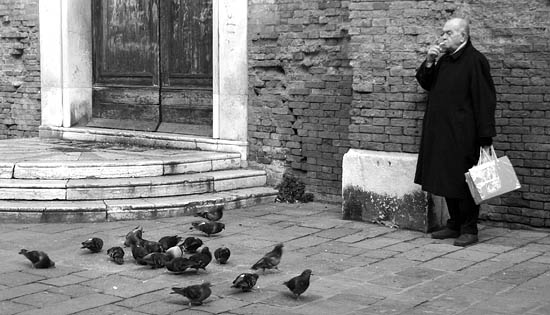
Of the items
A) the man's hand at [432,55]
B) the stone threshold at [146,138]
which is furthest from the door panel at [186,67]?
the man's hand at [432,55]

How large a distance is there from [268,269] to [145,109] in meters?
6.26

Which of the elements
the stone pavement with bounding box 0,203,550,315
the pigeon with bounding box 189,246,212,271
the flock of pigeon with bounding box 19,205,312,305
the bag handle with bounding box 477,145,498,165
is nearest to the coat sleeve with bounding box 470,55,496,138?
the bag handle with bounding box 477,145,498,165

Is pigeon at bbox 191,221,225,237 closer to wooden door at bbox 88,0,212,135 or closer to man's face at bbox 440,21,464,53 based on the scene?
man's face at bbox 440,21,464,53

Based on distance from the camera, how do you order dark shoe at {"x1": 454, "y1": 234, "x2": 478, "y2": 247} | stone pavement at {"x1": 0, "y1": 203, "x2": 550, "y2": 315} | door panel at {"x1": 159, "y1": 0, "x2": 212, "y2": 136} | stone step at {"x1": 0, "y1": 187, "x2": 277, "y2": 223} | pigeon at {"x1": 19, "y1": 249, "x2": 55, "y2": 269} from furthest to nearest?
door panel at {"x1": 159, "y1": 0, "x2": 212, "y2": 136} < stone step at {"x1": 0, "y1": 187, "x2": 277, "y2": 223} < dark shoe at {"x1": 454, "y1": 234, "x2": 478, "y2": 247} < pigeon at {"x1": 19, "y1": 249, "x2": 55, "y2": 269} < stone pavement at {"x1": 0, "y1": 203, "x2": 550, "y2": 315}

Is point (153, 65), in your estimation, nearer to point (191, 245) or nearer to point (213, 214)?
point (213, 214)

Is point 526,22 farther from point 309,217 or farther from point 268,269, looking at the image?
point 268,269

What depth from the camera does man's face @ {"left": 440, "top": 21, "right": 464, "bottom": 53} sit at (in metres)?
7.93

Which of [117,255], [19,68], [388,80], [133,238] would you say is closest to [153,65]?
[19,68]

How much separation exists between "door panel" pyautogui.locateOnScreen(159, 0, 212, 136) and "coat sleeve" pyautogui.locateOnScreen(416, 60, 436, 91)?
397cm

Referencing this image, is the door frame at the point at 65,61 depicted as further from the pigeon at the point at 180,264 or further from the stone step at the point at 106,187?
the pigeon at the point at 180,264

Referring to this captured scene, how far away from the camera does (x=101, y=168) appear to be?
31.3 ft

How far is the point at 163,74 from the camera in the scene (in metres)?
12.4

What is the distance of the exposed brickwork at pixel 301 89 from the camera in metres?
9.90

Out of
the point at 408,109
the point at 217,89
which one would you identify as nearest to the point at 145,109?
the point at 217,89
